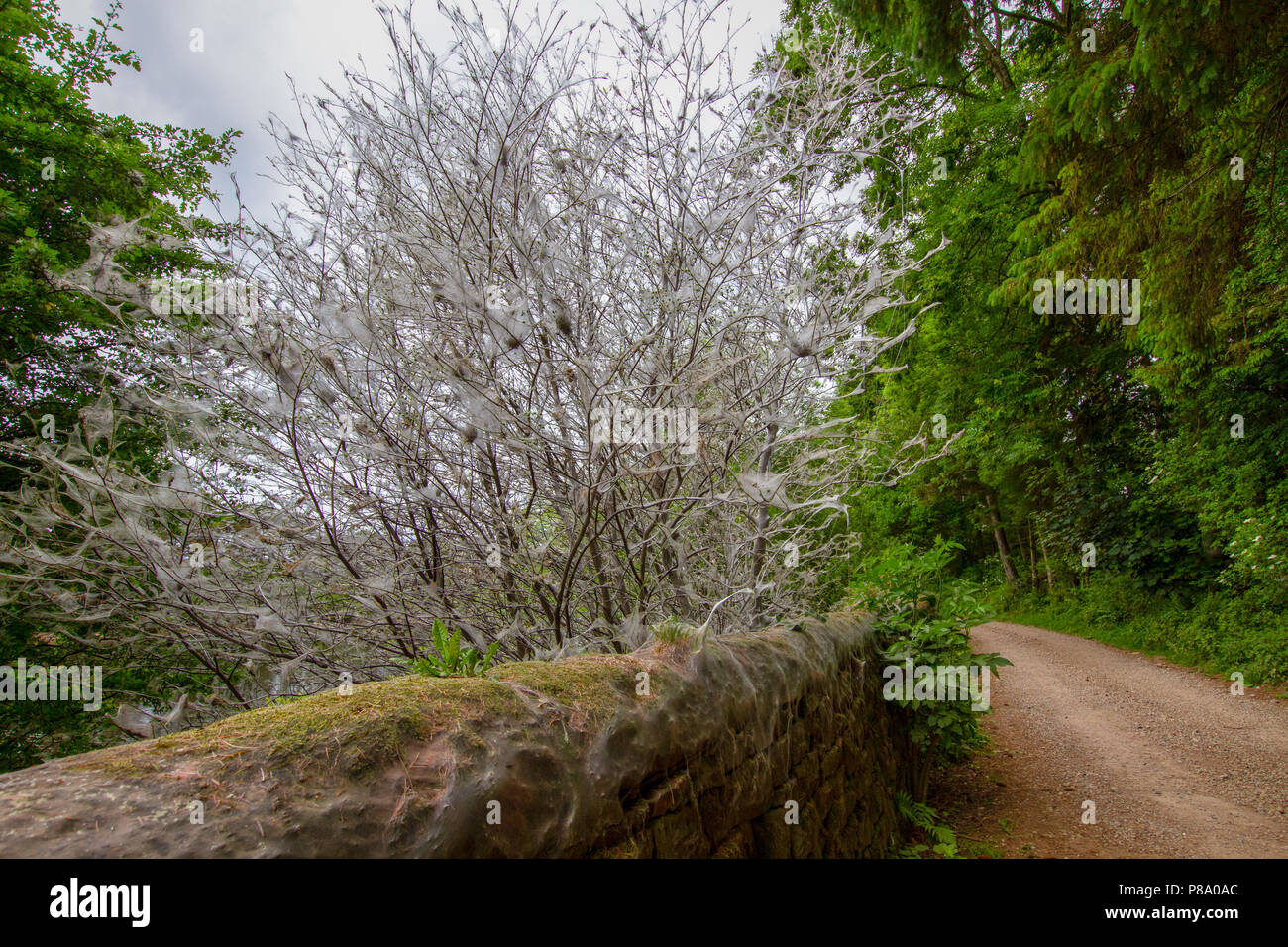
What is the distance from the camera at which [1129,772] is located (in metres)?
4.99

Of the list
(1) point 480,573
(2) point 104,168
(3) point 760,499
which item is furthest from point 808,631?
(2) point 104,168

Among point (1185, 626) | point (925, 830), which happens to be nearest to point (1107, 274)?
point (925, 830)

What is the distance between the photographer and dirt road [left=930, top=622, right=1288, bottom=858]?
3852mm

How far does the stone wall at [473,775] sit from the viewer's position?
833mm

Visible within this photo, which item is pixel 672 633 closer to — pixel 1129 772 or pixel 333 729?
pixel 333 729

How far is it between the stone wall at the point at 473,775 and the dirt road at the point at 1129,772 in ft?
9.93

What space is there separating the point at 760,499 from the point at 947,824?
362cm

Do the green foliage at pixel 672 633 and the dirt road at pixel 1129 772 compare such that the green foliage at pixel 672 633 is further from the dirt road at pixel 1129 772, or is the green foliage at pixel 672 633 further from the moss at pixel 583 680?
the dirt road at pixel 1129 772

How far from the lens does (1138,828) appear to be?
3969mm

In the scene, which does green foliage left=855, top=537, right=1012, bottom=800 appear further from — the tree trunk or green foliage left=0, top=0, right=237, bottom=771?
the tree trunk

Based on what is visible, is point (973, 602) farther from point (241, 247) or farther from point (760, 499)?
point (241, 247)

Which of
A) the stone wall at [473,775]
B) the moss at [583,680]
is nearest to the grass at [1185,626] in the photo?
the stone wall at [473,775]

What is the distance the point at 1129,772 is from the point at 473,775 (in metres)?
6.39

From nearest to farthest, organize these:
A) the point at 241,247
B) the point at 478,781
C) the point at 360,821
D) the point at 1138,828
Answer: the point at 360,821, the point at 478,781, the point at 241,247, the point at 1138,828
